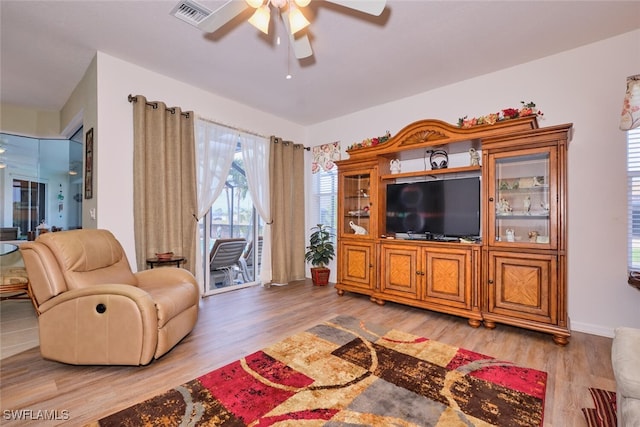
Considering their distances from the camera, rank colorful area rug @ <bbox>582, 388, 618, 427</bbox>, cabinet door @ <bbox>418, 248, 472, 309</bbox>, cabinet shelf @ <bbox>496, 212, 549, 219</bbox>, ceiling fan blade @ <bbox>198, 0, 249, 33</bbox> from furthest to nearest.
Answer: cabinet door @ <bbox>418, 248, 472, 309</bbox> < cabinet shelf @ <bbox>496, 212, 549, 219</bbox> < ceiling fan blade @ <bbox>198, 0, 249, 33</bbox> < colorful area rug @ <bbox>582, 388, 618, 427</bbox>

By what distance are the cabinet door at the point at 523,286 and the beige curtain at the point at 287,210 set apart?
2947 millimetres

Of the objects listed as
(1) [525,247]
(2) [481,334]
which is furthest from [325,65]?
(2) [481,334]

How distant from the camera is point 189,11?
2326mm

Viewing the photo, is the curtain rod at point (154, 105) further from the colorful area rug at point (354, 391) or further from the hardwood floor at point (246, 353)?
the colorful area rug at point (354, 391)

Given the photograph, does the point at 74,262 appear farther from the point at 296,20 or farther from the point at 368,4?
the point at 368,4

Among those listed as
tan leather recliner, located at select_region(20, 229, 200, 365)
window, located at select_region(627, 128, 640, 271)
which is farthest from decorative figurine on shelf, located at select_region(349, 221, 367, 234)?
window, located at select_region(627, 128, 640, 271)

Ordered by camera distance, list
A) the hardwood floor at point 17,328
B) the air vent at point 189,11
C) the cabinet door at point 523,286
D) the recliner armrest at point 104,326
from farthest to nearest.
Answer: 1. the cabinet door at point 523,286
2. the hardwood floor at point 17,328
3. the air vent at point 189,11
4. the recliner armrest at point 104,326

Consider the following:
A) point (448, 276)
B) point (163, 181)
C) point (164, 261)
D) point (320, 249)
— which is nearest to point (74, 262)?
point (164, 261)

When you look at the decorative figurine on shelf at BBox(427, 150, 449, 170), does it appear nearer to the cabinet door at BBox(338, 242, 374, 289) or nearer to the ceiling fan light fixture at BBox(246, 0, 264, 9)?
the cabinet door at BBox(338, 242, 374, 289)

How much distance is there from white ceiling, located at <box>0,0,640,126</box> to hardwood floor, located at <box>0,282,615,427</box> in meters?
2.81

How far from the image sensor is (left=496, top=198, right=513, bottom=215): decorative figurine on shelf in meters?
2.87

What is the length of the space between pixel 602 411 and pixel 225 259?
12.9 feet

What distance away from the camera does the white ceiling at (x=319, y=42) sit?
230 cm

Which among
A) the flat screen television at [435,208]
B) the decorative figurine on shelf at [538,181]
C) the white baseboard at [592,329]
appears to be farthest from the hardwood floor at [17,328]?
the white baseboard at [592,329]
